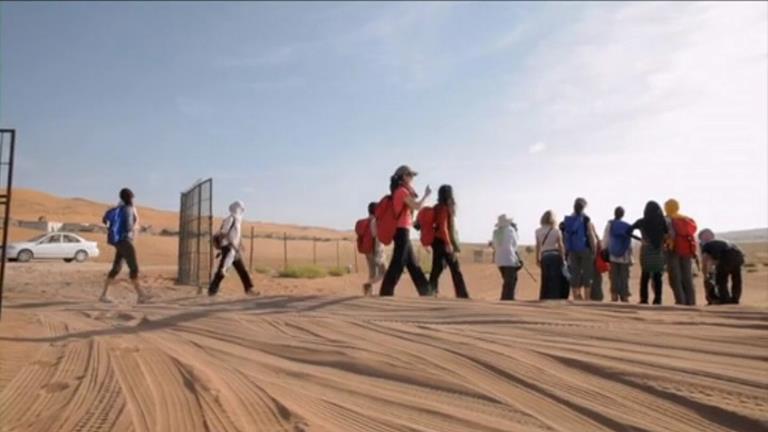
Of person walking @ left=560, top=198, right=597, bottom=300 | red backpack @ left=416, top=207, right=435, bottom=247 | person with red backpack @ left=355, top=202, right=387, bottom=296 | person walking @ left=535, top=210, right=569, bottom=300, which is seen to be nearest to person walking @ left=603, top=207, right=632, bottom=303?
person walking @ left=560, top=198, right=597, bottom=300

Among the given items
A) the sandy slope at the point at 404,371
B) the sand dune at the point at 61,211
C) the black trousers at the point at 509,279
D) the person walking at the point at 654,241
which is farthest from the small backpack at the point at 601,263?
the sand dune at the point at 61,211

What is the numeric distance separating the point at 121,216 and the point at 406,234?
17.1 feet

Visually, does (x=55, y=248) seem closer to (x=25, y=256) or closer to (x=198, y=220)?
(x=25, y=256)

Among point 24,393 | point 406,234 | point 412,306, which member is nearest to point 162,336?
point 24,393

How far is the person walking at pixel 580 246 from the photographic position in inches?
436

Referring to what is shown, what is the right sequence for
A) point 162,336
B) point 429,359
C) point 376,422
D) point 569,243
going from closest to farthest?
1. point 376,422
2. point 429,359
3. point 162,336
4. point 569,243

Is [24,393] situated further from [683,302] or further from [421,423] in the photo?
[683,302]

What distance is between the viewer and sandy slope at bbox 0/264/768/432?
13.2 ft

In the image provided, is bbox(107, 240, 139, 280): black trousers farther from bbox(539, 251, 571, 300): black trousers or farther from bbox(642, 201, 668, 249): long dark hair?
bbox(642, 201, 668, 249): long dark hair

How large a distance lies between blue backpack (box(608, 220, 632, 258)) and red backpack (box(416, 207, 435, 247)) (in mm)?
3304

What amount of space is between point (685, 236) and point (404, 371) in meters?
7.21

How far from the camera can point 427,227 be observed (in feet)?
33.4

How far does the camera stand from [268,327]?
7105mm

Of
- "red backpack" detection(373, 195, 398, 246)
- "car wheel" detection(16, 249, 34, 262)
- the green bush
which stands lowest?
the green bush
